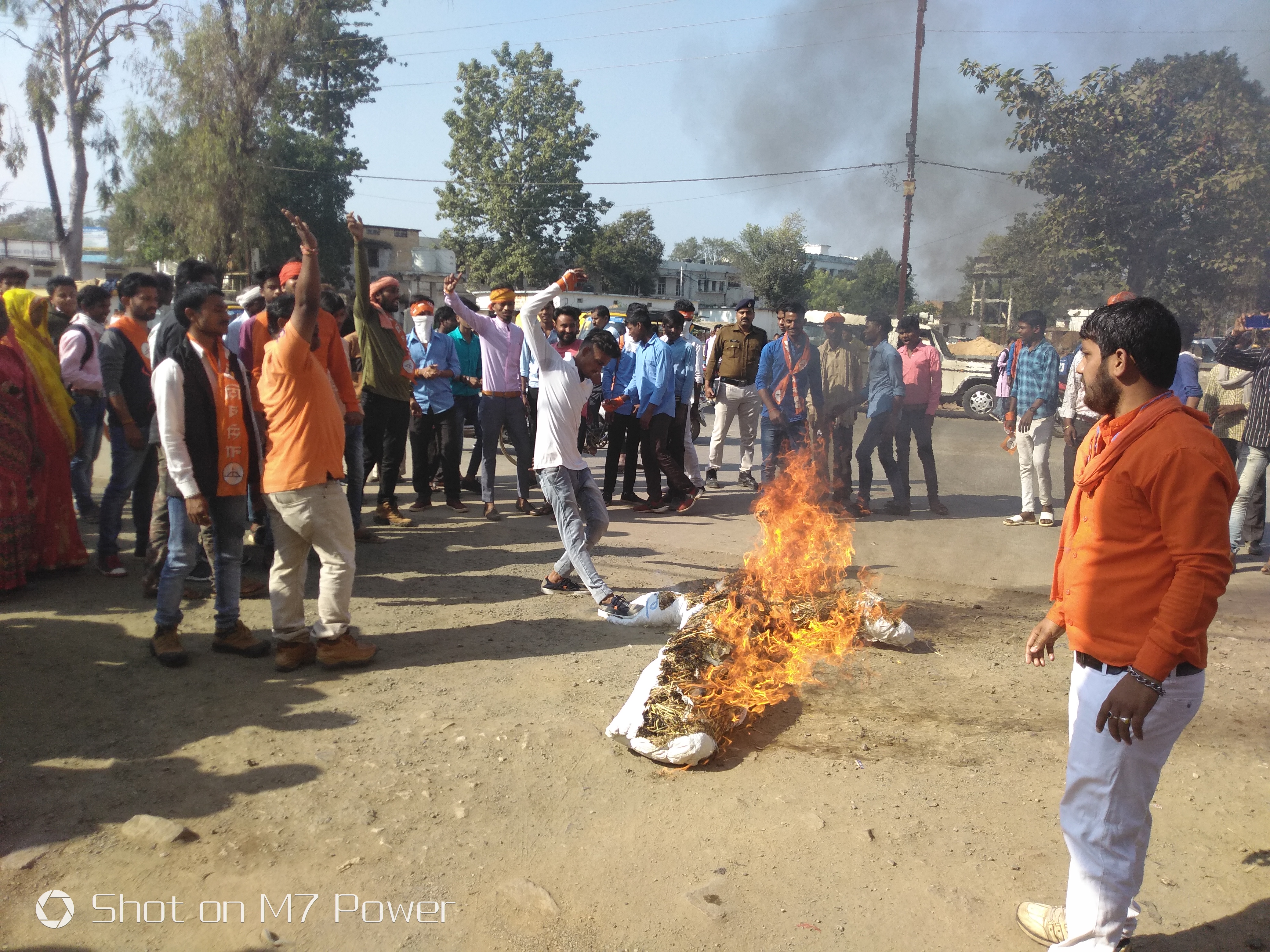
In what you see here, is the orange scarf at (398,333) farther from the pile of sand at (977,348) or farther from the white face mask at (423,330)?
the pile of sand at (977,348)

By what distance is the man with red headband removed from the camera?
733cm

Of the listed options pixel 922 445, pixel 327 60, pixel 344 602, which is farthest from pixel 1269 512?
pixel 327 60

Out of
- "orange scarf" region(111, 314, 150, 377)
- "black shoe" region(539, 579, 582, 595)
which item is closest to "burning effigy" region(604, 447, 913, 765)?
"black shoe" region(539, 579, 582, 595)

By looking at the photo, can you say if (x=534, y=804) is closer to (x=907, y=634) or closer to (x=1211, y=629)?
(x=907, y=634)

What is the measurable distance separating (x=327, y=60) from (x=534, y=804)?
40955 mm

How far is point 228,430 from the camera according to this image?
450 cm

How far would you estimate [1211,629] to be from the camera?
550cm

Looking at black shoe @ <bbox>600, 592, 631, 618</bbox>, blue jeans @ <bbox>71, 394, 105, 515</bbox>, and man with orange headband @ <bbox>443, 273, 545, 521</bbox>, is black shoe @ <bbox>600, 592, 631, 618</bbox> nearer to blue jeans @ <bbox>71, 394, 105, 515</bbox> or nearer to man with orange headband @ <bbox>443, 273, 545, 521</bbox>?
man with orange headband @ <bbox>443, 273, 545, 521</bbox>

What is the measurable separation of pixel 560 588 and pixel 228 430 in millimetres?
2414

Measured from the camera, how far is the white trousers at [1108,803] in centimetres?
231

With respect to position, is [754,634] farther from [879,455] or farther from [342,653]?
[879,455]

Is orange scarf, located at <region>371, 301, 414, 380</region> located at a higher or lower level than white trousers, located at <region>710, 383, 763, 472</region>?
higher

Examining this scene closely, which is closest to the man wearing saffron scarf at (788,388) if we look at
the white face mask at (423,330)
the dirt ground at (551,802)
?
the white face mask at (423,330)

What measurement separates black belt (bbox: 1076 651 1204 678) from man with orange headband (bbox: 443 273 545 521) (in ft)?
19.2
